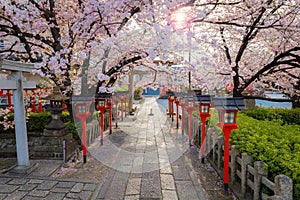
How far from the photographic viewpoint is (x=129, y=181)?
464 centimetres

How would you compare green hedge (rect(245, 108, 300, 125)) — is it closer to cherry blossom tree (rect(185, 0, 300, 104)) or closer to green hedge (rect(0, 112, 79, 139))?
cherry blossom tree (rect(185, 0, 300, 104))

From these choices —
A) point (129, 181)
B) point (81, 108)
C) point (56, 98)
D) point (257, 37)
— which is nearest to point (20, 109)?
point (56, 98)

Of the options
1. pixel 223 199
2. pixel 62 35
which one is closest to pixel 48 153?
pixel 62 35

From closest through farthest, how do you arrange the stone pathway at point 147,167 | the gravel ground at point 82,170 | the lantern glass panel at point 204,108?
the stone pathway at point 147,167 < the gravel ground at point 82,170 < the lantern glass panel at point 204,108

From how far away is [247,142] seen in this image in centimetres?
400

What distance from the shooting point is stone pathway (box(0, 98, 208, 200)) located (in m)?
4.04

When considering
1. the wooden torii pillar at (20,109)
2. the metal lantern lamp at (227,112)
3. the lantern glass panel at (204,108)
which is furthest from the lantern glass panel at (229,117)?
the wooden torii pillar at (20,109)

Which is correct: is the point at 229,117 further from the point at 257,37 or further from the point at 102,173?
the point at 257,37

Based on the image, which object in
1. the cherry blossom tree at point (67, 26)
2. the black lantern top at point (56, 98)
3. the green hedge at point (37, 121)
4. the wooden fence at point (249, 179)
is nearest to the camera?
the wooden fence at point (249, 179)

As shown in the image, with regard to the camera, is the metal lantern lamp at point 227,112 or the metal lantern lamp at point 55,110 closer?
the metal lantern lamp at point 227,112

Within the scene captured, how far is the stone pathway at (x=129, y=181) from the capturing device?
4039 mm

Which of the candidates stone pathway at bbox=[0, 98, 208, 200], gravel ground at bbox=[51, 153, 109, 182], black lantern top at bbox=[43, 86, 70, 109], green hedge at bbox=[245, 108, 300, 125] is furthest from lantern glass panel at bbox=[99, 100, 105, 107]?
green hedge at bbox=[245, 108, 300, 125]

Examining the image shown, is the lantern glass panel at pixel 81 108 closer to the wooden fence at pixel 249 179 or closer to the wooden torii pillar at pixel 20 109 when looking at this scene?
the wooden torii pillar at pixel 20 109

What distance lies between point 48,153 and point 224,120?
478cm
